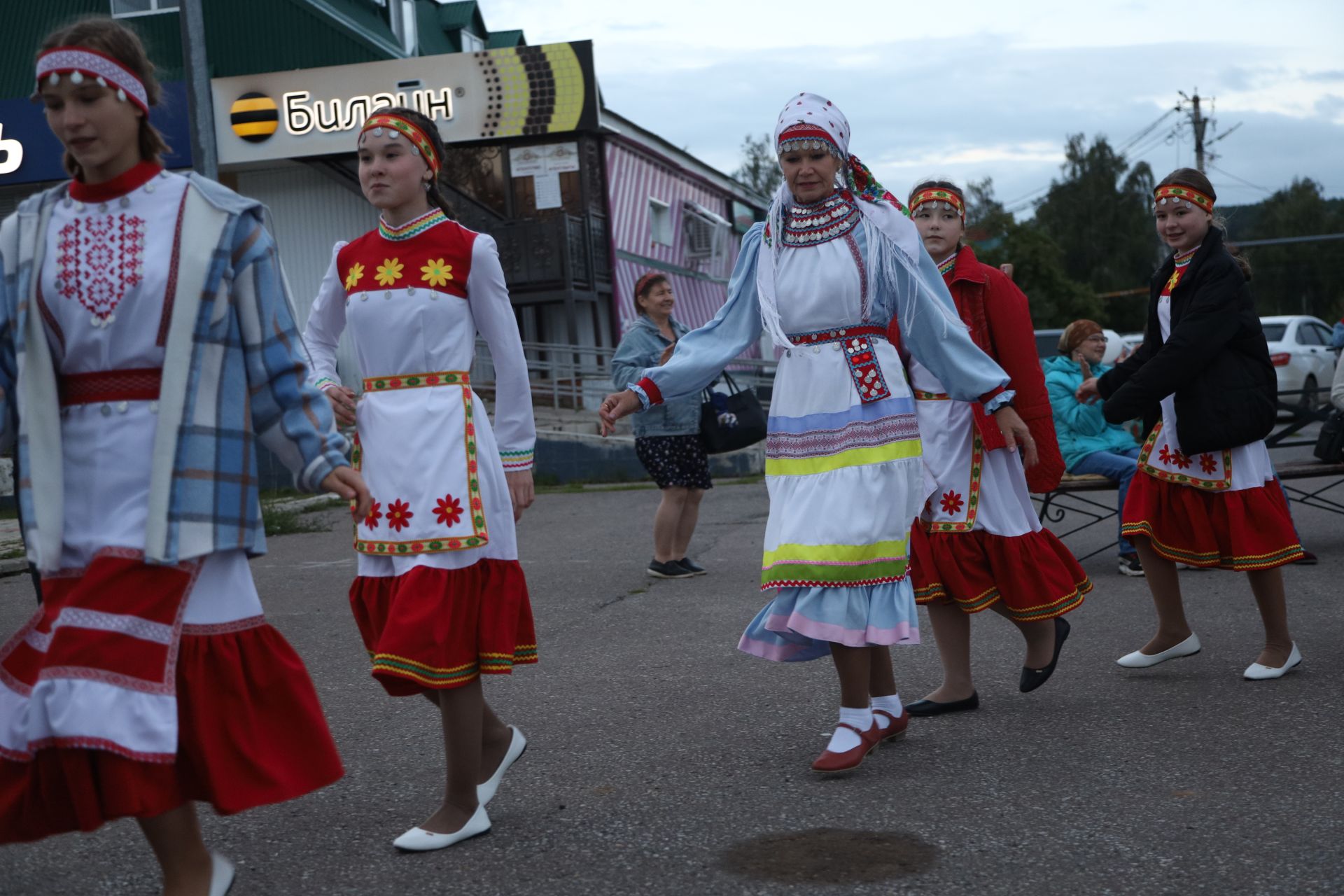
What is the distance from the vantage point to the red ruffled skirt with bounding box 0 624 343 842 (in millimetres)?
2879

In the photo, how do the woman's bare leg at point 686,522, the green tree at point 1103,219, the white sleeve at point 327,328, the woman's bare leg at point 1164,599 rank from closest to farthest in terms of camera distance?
the white sleeve at point 327,328
the woman's bare leg at point 1164,599
the woman's bare leg at point 686,522
the green tree at point 1103,219

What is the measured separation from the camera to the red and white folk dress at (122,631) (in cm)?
287

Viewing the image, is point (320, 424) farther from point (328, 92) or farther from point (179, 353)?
point (328, 92)

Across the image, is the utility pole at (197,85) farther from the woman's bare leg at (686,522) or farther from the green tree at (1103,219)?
the green tree at (1103,219)

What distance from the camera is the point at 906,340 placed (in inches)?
189

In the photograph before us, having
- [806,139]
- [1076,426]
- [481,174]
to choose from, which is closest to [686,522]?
[1076,426]

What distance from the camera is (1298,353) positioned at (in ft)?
79.0

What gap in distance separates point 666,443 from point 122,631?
20.9 ft

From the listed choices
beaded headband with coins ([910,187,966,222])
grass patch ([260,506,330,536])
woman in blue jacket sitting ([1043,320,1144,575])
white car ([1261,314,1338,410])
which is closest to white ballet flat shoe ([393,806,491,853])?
beaded headband with coins ([910,187,966,222])

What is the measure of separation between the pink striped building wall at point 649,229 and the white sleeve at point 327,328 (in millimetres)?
20304

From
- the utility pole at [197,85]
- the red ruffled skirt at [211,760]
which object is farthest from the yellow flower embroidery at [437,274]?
the utility pole at [197,85]

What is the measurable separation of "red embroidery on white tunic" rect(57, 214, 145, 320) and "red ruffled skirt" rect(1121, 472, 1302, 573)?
4061 mm

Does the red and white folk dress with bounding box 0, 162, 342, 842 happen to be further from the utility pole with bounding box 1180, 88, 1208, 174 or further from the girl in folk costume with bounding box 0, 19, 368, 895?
the utility pole with bounding box 1180, 88, 1208, 174

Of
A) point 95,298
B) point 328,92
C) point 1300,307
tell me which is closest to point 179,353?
point 95,298
